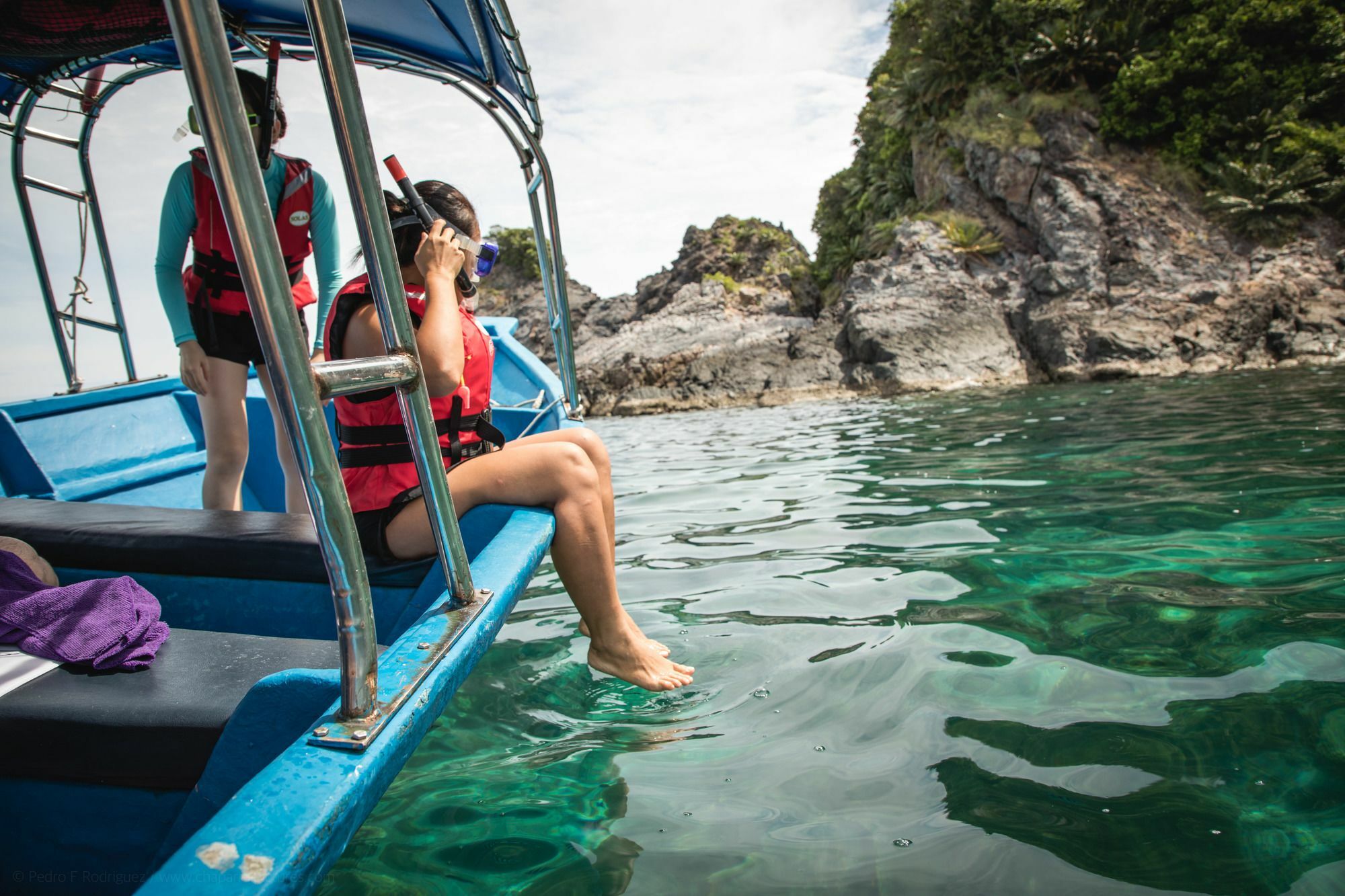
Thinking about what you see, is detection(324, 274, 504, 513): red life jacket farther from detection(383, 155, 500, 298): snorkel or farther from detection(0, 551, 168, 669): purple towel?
detection(0, 551, 168, 669): purple towel

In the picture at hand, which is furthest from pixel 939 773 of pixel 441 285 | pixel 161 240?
pixel 161 240

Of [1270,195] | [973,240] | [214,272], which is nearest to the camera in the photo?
[214,272]

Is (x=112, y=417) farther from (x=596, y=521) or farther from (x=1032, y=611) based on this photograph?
(x=1032, y=611)

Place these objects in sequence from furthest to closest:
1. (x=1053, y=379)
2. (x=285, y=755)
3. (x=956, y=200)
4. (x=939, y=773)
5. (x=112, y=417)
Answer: (x=956, y=200)
(x=1053, y=379)
(x=112, y=417)
(x=939, y=773)
(x=285, y=755)

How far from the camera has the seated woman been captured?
173 centimetres

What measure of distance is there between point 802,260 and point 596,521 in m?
24.9

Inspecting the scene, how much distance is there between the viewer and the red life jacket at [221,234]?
2393 millimetres

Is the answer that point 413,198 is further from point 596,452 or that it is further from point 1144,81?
point 1144,81

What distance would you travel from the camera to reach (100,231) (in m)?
3.38

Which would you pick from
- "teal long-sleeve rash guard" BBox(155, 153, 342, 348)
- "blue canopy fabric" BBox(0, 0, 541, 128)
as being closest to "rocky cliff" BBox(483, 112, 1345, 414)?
"blue canopy fabric" BBox(0, 0, 541, 128)

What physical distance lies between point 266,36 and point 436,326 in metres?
1.78

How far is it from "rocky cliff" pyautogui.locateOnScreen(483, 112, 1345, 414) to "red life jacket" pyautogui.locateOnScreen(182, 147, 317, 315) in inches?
483

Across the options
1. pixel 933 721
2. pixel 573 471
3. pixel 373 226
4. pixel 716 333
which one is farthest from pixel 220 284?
pixel 716 333

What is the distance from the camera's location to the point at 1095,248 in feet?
47.9
